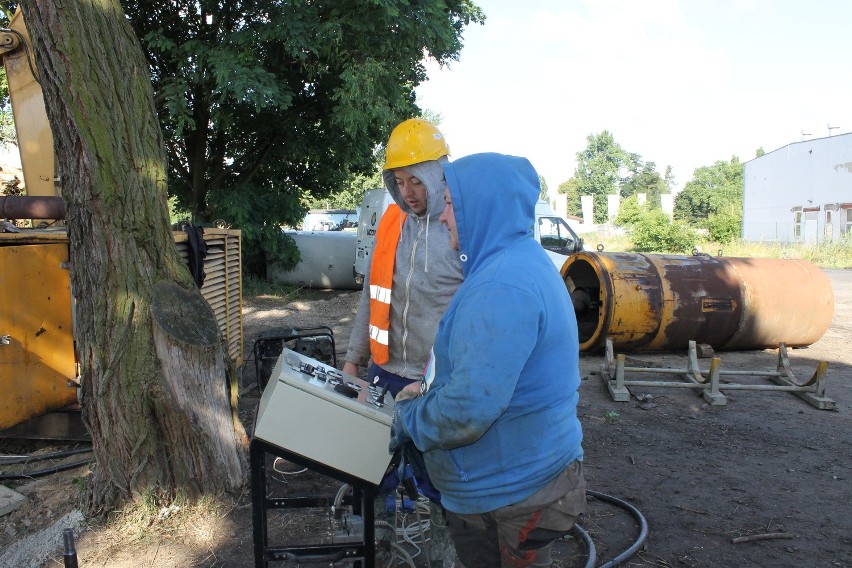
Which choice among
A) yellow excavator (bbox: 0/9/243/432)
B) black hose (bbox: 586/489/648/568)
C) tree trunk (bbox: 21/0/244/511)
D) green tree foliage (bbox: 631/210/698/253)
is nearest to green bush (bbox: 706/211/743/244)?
green tree foliage (bbox: 631/210/698/253)

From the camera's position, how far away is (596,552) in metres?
3.59

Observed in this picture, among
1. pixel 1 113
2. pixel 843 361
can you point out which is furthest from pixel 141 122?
pixel 1 113

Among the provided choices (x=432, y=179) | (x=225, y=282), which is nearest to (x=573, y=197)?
(x=225, y=282)

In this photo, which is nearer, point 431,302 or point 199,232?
point 431,302

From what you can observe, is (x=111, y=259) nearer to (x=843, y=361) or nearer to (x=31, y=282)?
(x=31, y=282)

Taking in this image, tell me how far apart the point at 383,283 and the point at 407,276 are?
128mm

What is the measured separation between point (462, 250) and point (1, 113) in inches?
750

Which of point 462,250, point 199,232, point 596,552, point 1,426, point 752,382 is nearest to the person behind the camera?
point 462,250

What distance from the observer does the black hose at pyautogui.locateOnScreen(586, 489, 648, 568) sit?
3422mm

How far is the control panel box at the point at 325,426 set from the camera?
224cm

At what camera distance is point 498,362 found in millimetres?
1681

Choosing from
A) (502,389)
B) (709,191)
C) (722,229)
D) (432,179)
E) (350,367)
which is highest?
(709,191)

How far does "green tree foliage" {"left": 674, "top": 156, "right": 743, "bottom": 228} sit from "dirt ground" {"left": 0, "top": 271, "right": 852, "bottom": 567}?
64.4m

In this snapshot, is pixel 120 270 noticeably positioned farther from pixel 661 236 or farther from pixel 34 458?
pixel 661 236
